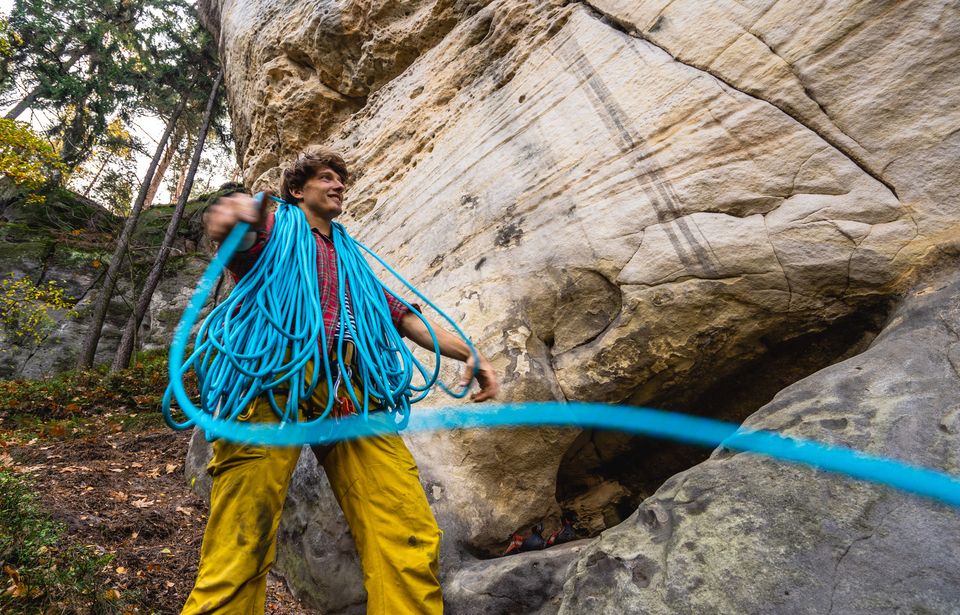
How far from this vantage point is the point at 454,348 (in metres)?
2.16

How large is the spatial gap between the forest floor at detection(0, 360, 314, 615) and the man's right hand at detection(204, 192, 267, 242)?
1.65 meters

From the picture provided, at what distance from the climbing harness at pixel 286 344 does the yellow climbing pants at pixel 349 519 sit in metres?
0.09

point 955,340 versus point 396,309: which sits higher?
point 396,309

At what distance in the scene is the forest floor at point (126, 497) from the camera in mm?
2383

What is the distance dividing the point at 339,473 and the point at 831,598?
5.02 feet

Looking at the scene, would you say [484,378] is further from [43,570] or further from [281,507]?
[43,570]

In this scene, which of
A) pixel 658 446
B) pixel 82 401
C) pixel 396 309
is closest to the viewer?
pixel 396 309

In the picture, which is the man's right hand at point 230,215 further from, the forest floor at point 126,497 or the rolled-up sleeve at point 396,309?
the forest floor at point 126,497

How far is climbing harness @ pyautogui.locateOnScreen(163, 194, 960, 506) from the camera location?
4.91ft

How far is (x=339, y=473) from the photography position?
6.06 feet

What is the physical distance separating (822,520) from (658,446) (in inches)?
55.7

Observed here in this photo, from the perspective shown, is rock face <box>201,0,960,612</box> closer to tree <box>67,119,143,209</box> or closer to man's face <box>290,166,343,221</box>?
man's face <box>290,166,343,221</box>

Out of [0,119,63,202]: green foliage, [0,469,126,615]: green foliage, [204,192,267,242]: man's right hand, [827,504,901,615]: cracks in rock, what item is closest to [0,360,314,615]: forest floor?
[0,469,126,615]: green foliage

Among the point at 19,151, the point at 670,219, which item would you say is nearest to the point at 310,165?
the point at 670,219
